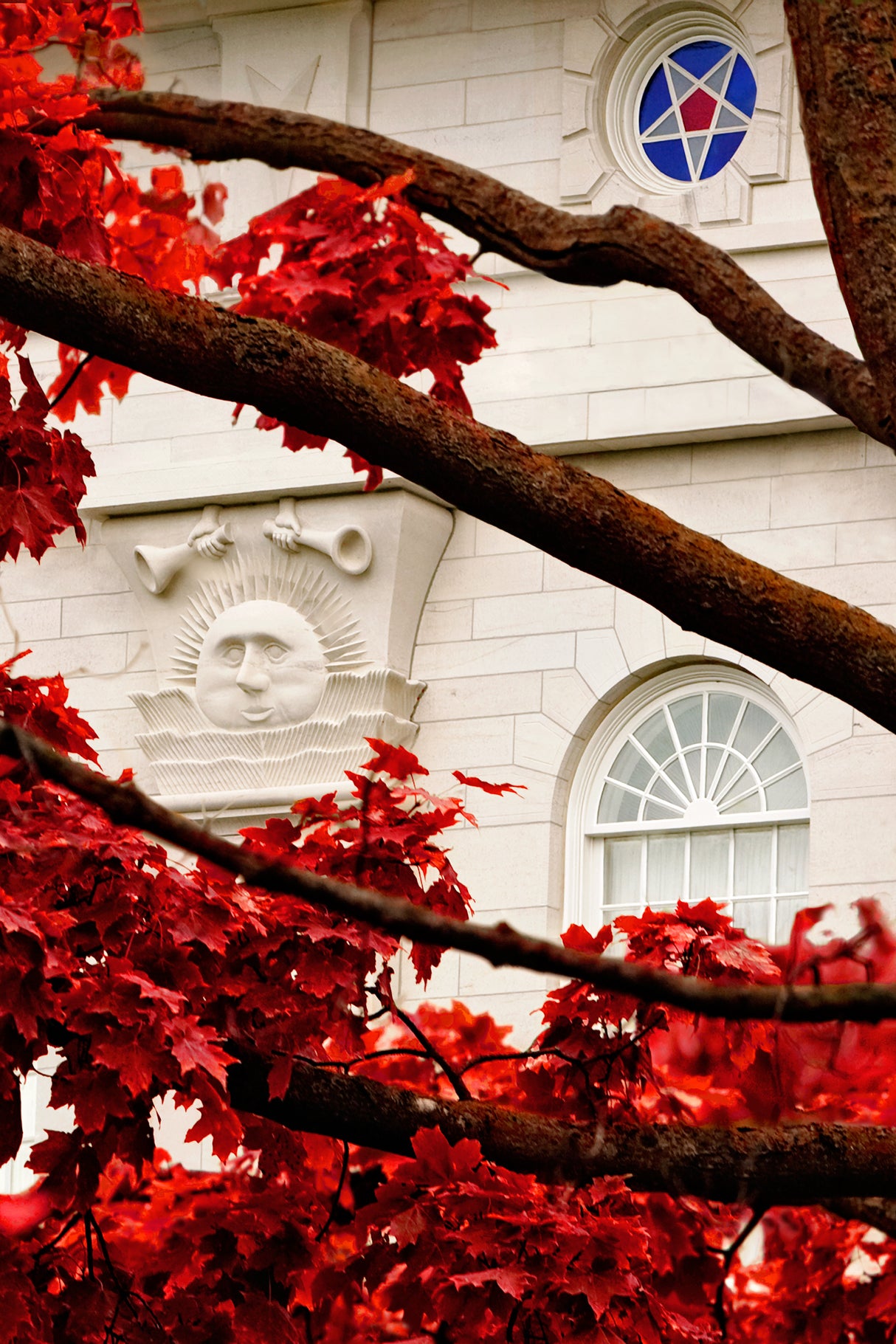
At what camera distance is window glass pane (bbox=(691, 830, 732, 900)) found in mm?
11375

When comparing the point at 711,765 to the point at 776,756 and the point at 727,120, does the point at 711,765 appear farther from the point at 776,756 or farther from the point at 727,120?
the point at 727,120

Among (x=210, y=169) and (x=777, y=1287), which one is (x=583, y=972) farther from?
(x=210, y=169)

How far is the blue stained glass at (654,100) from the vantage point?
40.0 feet

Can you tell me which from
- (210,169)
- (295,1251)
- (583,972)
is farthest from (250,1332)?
(210,169)

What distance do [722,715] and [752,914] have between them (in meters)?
0.98

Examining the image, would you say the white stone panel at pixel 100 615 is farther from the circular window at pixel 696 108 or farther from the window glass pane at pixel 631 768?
the circular window at pixel 696 108

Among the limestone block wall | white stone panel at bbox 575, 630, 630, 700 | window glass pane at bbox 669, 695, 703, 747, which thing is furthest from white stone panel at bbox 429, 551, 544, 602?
window glass pane at bbox 669, 695, 703, 747

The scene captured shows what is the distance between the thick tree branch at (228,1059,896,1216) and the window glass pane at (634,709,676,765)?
5.98 metres

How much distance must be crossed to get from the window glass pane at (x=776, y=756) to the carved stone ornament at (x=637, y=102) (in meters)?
2.45

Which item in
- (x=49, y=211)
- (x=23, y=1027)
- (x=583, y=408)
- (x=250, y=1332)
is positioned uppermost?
(x=583, y=408)

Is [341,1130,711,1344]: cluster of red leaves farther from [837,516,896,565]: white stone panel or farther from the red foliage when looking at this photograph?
[837,516,896,565]: white stone panel

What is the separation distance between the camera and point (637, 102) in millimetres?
12219

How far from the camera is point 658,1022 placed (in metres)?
6.24

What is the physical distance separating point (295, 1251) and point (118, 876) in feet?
4.26
